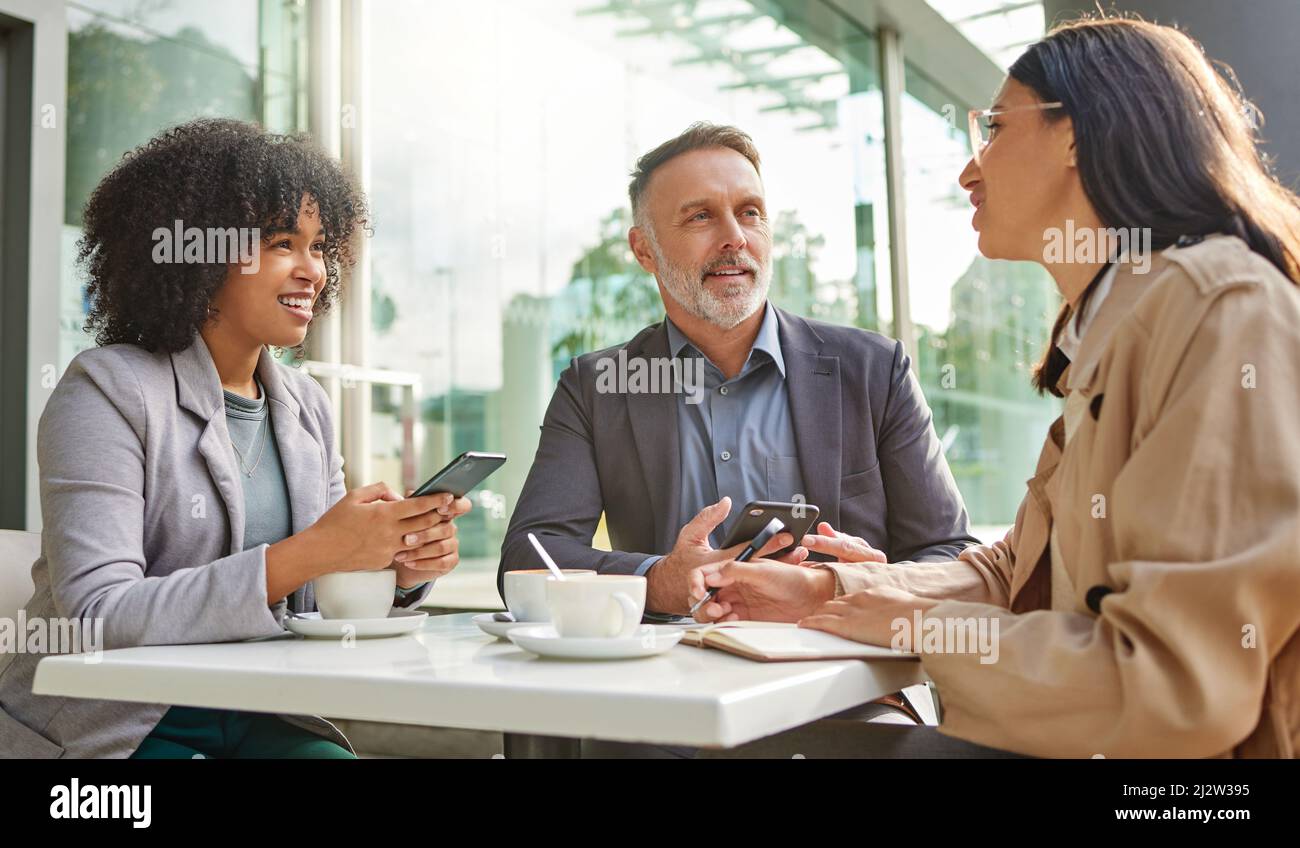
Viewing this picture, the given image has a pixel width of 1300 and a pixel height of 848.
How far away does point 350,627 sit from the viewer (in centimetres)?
162

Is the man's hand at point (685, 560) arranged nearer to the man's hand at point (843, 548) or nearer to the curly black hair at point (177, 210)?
the man's hand at point (843, 548)

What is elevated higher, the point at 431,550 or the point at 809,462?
the point at 809,462

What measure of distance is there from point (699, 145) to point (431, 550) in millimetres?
1447

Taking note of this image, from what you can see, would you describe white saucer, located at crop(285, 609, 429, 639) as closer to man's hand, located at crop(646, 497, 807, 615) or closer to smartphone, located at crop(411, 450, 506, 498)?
smartphone, located at crop(411, 450, 506, 498)

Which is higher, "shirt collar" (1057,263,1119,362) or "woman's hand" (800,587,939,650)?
"shirt collar" (1057,263,1119,362)

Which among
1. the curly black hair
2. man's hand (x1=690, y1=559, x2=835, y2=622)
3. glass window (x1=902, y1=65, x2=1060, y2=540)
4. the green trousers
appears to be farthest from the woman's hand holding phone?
glass window (x1=902, y1=65, x2=1060, y2=540)

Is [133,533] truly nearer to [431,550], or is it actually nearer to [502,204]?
[431,550]

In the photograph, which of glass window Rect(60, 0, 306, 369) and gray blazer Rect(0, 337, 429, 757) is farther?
glass window Rect(60, 0, 306, 369)

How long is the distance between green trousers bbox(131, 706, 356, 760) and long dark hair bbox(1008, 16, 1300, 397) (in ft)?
4.59

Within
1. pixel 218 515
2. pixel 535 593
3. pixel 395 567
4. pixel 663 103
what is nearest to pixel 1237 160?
pixel 535 593

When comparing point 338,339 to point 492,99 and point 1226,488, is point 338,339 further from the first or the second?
point 1226,488

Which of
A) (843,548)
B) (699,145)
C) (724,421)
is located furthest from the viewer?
(699,145)

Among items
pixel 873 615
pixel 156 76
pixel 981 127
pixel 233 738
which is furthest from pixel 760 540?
pixel 156 76

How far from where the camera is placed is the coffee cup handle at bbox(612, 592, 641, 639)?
53.0 inches
